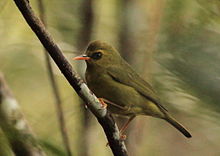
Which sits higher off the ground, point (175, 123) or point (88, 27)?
point (88, 27)

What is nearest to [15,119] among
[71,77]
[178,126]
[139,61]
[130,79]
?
[71,77]

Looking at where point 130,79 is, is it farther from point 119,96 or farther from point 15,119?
point 15,119

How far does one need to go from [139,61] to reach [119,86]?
144 centimetres

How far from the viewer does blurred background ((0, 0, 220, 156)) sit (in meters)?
1.61

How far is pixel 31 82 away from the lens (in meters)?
5.61

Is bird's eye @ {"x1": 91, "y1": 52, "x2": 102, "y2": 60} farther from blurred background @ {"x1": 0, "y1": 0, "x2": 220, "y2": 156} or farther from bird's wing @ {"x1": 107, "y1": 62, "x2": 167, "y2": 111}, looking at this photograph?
blurred background @ {"x1": 0, "y1": 0, "x2": 220, "y2": 156}

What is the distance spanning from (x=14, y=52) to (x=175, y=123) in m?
1.86

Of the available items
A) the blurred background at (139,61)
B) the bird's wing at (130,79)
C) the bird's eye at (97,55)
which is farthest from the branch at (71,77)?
the bird's eye at (97,55)

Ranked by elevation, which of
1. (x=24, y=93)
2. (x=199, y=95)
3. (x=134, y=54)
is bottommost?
(x=24, y=93)

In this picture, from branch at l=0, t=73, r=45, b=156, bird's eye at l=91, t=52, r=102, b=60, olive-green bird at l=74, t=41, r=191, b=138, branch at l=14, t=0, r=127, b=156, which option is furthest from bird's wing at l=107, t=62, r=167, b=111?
branch at l=14, t=0, r=127, b=156

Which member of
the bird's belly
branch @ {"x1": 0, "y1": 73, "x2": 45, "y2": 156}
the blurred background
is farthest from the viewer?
the bird's belly

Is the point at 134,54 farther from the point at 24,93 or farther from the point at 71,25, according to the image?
the point at 24,93

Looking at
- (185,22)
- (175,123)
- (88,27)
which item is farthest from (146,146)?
(185,22)

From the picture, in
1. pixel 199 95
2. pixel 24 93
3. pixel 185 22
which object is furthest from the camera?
pixel 24 93
